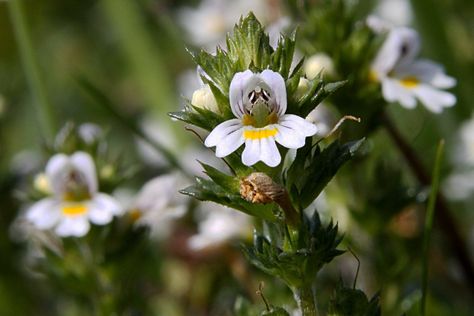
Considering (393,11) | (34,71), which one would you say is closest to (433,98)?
(34,71)

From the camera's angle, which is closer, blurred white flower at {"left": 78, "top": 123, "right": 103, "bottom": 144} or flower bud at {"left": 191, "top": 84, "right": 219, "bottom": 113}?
flower bud at {"left": 191, "top": 84, "right": 219, "bottom": 113}

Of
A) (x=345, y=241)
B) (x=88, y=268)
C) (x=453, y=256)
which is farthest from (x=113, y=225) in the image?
(x=453, y=256)

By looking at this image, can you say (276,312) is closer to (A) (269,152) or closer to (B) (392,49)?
(A) (269,152)

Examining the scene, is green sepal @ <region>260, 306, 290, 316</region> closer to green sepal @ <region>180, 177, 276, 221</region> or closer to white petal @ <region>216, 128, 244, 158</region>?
green sepal @ <region>180, 177, 276, 221</region>

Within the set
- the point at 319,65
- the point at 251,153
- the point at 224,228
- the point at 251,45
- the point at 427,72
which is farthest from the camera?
the point at 224,228

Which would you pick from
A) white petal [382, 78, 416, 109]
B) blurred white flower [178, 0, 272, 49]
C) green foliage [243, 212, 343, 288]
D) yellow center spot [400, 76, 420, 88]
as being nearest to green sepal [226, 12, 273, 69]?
green foliage [243, 212, 343, 288]

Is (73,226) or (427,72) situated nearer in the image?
(73,226)

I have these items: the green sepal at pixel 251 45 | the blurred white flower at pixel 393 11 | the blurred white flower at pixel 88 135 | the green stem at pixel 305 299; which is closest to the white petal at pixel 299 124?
the green sepal at pixel 251 45

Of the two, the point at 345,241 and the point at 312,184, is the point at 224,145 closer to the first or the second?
the point at 312,184
